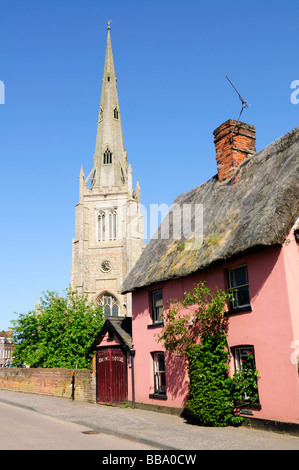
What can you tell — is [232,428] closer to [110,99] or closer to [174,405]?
[174,405]

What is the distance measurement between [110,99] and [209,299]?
55.3m

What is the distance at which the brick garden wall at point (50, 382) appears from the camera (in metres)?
18.0

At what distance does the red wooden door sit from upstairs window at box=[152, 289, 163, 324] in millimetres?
2355

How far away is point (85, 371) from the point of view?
18.4m

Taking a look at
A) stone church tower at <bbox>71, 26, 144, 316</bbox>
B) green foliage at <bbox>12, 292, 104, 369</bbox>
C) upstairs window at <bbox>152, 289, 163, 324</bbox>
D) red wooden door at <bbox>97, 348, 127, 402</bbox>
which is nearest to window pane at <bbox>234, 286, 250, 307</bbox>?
upstairs window at <bbox>152, 289, 163, 324</bbox>

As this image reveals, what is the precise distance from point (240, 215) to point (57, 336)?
14.8 metres

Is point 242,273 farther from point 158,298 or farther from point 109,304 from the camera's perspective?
point 109,304

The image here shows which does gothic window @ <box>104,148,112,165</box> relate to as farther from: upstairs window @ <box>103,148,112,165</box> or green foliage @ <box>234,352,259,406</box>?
green foliage @ <box>234,352,259,406</box>

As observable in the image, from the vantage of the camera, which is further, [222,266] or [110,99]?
[110,99]

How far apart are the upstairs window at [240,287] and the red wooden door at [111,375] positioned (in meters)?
6.48

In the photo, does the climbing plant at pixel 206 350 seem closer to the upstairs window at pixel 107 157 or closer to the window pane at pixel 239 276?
the window pane at pixel 239 276

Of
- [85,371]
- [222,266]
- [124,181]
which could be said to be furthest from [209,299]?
[124,181]

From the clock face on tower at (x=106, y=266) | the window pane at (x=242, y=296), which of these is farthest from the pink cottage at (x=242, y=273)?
the clock face on tower at (x=106, y=266)

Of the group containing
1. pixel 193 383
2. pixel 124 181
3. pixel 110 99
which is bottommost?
pixel 193 383
